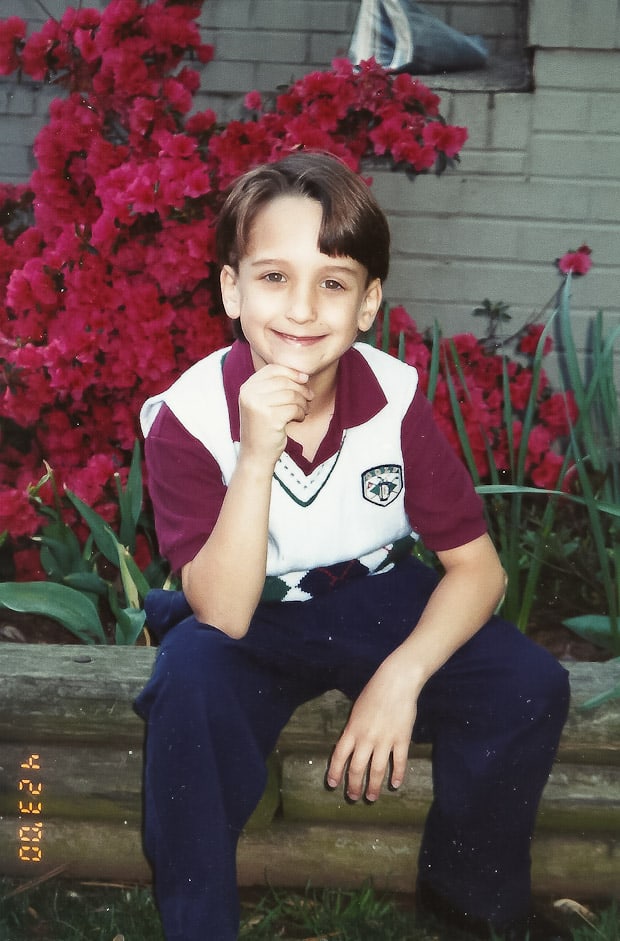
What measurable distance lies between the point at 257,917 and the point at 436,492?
784mm

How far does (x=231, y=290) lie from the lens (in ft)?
5.33

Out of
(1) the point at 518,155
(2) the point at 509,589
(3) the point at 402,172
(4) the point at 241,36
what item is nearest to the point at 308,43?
(4) the point at 241,36

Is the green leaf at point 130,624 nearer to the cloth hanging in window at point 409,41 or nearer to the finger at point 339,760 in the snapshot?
the finger at point 339,760

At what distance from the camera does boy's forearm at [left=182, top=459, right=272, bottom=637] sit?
1438 millimetres

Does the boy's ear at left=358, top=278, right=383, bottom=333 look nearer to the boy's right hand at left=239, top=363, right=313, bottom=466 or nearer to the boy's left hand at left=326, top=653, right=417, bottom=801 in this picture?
the boy's right hand at left=239, top=363, right=313, bottom=466

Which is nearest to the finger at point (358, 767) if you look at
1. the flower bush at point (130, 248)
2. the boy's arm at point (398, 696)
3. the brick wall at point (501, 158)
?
the boy's arm at point (398, 696)

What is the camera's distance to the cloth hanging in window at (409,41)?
3.15m

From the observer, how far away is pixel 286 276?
4.92 ft

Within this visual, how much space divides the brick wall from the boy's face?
64.4 inches

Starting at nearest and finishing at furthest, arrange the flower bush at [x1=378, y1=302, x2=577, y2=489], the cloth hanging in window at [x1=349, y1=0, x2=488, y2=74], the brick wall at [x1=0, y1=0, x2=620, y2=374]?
1. the flower bush at [x1=378, y1=302, x2=577, y2=489]
2. the brick wall at [x1=0, y1=0, x2=620, y2=374]
3. the cloth hanging in window at [x1=349, y1=0, x2=488, y2=74]

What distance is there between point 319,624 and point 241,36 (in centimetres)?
224

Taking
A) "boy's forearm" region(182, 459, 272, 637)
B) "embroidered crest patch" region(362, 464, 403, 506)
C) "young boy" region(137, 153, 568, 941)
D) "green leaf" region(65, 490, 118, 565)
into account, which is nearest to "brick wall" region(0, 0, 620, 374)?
"green leaf" region(65, 490, 118, 565)

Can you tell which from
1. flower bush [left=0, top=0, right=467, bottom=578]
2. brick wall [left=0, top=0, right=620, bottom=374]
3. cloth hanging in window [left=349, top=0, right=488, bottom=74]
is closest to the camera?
flower bush [left=0, top=0, right=467, bottom=578]

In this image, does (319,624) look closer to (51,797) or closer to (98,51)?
(51,797)
